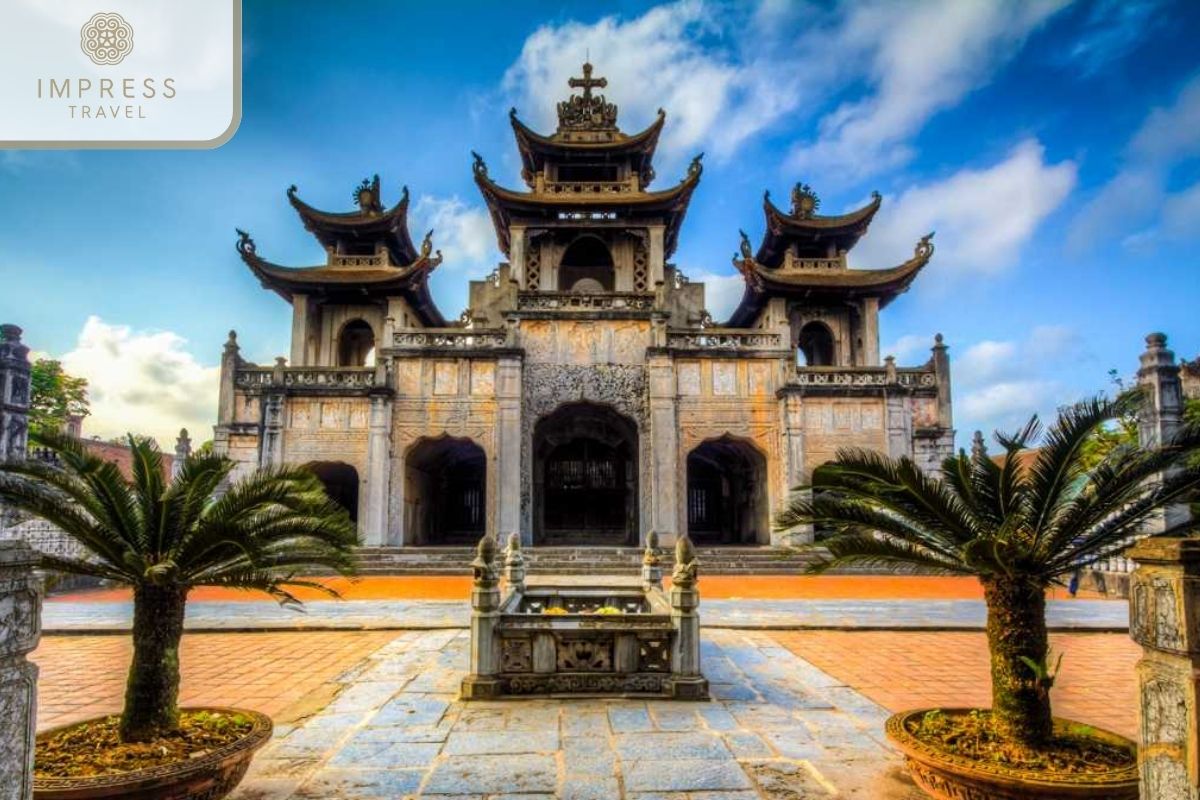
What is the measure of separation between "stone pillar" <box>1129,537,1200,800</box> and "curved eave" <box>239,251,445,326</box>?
2292 cm

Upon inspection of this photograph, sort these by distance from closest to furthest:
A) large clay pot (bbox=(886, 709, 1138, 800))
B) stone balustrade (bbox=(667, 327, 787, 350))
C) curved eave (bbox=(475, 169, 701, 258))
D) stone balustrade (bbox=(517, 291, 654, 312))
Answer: large clay pot (bbox=(886, 709, 1138, 800)) < stone balustrade (bbox=(667, 327, 787, 350)) < stone balustrade (bbox=(517, 291, 654, 312)) < curved eave (bbox=(475, 169, 701, 258))

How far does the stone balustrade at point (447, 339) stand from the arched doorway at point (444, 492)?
9.52ft

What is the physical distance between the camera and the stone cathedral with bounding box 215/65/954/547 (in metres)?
20.5

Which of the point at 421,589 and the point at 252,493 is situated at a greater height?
the point at 252,493

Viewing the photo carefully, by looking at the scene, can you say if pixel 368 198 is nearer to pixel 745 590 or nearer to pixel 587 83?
pixel 587 83

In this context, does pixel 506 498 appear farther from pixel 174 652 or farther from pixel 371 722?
pixel 174 652

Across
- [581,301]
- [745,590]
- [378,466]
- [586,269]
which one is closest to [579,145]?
[586,269]

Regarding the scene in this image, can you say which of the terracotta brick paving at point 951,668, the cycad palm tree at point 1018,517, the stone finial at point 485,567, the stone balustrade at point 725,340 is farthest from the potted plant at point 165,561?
the stone balustrade at point 725,340

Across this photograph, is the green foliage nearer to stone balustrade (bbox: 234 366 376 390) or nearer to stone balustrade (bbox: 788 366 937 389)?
stone balustrade (bbox: 234 366 376 390)

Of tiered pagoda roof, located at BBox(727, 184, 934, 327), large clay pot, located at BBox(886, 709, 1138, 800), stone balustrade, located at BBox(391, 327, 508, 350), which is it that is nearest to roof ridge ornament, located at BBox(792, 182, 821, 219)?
tiered pagoda roof, located at BBox(727, 184, 934, 327)

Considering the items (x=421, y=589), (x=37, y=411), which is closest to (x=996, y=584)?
(x=421, y=589)

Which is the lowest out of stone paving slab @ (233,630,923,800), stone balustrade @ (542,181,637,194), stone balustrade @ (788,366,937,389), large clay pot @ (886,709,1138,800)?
stone paving slab @ (233,630,923,800)

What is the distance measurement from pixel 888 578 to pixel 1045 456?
14.4 metres

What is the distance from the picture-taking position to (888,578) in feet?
56.5
